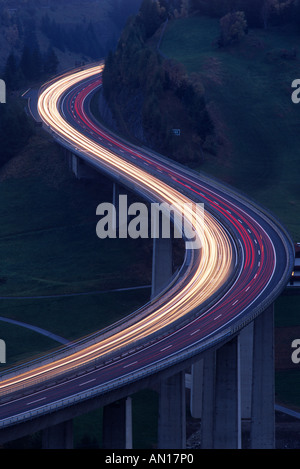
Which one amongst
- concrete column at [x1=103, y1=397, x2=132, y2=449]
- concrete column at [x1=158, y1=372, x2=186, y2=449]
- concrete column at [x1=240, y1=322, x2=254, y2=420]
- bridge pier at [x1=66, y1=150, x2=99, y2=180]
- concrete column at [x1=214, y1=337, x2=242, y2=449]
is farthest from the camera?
bridge pier at [x1=66, y1=150, x2=99, y2=180]

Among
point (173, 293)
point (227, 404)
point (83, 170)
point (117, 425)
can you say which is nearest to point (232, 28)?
point (83, 170)

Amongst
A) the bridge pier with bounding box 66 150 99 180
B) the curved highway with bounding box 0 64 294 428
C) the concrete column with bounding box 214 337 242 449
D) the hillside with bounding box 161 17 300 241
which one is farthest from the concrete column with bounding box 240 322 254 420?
the bridge pier with bounding box 66 150 99 180

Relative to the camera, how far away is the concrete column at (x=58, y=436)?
54.9m

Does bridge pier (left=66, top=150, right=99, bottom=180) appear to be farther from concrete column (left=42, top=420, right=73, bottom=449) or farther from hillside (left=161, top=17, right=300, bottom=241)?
concrete column (left=42, top=420, right=73, bottom=449)

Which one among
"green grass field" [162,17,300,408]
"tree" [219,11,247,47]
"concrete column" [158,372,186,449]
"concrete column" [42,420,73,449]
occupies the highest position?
"tree" [219,11,247,47]

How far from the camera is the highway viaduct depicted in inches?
2172

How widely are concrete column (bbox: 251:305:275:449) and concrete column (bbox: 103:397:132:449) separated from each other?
20471mm

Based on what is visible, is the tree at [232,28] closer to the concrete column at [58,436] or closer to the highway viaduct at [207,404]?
the highway viaduct at [207,404]

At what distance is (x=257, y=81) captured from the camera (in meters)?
167

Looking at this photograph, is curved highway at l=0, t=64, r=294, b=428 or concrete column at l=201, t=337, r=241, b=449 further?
concrete column at l=201, t=337, r=241, b=449

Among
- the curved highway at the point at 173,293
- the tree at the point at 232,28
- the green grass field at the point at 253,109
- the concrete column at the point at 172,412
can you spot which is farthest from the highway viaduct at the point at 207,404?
the tree at the point at 232,28

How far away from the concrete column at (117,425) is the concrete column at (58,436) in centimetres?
408

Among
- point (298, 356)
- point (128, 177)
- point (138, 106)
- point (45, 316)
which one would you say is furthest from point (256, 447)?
point (138, 106)
